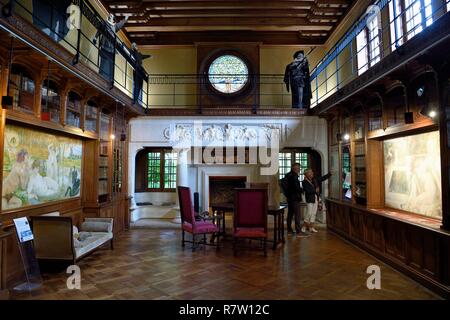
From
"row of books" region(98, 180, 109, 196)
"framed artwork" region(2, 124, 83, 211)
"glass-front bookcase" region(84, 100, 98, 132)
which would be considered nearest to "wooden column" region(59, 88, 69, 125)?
"framed artwork" region(2, 124, 83, 211)

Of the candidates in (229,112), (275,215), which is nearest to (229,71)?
(229,112)

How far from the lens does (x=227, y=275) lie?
354cm

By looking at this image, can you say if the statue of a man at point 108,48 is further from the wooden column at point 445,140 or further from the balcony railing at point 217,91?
the wooden column at point 445,140

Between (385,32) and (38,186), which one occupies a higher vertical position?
(385,32)

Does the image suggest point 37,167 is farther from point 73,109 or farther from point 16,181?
point 73,109

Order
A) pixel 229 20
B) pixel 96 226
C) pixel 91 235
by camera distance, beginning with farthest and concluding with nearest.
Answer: pixel 229 20 < pixel 96 226 < pixel 91 235

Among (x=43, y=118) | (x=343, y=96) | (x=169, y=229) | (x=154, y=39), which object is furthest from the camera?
(x=154, y=39)

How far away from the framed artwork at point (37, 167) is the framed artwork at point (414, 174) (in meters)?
5.49

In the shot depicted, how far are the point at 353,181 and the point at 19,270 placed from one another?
18.2 ft

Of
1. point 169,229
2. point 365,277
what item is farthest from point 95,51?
point 365,277

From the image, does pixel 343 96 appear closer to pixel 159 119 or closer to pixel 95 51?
pixel 159 119

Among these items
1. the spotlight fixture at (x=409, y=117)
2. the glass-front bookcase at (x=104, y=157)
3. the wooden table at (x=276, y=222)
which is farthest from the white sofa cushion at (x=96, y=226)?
the spotlight fixture at (x=409, y=117)

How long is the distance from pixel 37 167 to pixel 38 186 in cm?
28
